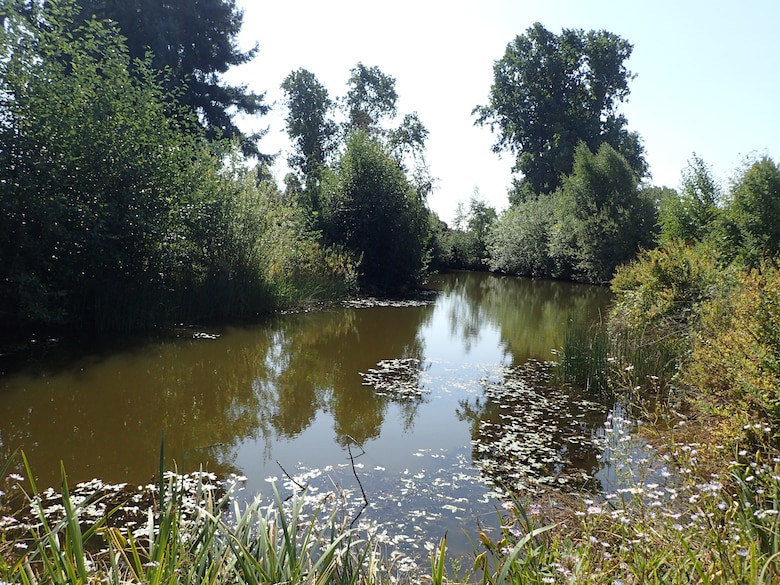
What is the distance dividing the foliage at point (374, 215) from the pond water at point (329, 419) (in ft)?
28.5

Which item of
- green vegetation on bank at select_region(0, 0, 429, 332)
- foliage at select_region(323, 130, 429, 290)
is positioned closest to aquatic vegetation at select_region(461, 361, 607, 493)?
green vegetation on bank at select_region(0, 0, 429, 332)

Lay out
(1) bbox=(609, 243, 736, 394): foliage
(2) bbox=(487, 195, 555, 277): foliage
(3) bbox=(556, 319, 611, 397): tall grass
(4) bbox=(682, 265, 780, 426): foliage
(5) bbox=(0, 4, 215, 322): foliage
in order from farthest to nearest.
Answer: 1. (2) bbox=(487, 195, 555, 277): foliage
2. (5) bbox=(0, 4, 215, 322): foliage
3. (3) bbox=(556, 319, 611, 397): tall grass
4. (1) bbox=(609, 243, 736, 394): foliage
5. (4) bbox=(682, 265, 780, 426): foliage

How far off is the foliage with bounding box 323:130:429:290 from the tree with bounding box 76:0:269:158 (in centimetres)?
465

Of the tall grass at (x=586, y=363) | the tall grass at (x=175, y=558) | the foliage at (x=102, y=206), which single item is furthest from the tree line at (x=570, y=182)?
the tall grass at (x=175, y=558)

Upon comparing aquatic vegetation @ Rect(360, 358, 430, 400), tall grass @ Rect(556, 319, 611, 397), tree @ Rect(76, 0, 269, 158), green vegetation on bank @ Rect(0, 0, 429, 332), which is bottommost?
aquatic vegetation @ Rect(360, 358, 430, 400)

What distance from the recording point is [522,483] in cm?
479

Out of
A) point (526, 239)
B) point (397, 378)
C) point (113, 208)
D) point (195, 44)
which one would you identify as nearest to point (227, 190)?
point (113, 208)

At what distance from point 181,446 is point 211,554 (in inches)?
142

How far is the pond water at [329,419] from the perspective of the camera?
4750 mm

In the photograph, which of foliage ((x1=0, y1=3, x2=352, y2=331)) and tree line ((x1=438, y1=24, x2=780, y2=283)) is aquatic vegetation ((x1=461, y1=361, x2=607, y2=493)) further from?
tree line ((x1=438, y1=24, x2=780, y2=283))

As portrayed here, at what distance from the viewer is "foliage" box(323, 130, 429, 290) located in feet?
65.5

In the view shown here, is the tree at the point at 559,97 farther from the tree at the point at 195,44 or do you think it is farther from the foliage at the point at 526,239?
the tree at the point at 195,44

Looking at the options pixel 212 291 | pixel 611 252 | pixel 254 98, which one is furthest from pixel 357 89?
pixel 212 291

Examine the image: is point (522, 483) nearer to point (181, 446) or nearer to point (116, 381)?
point (181, 446)
